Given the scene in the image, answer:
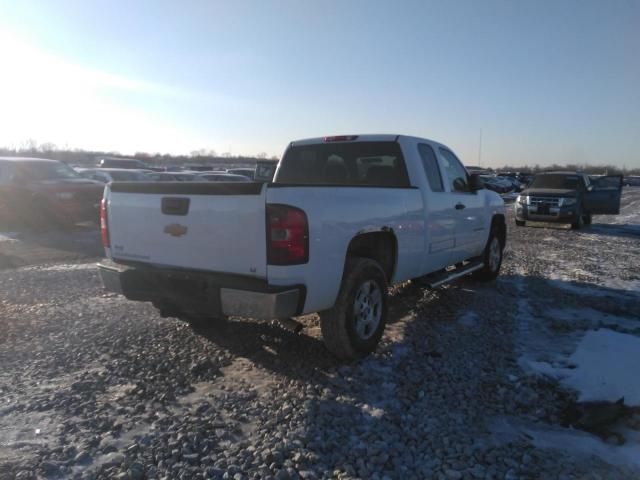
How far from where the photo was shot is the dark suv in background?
1608 centimetres

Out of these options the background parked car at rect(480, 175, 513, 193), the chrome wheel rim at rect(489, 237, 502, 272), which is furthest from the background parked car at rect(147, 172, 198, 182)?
the background parked car at rect(480, 175, 513, 193)

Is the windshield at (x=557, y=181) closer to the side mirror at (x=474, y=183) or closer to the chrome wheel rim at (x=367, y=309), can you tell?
the side mirror at (x=474, y=183)

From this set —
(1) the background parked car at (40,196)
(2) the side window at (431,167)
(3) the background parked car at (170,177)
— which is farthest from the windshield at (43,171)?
(2) the side window at (431,167)

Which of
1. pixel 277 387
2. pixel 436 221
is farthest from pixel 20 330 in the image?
pixel 436 221

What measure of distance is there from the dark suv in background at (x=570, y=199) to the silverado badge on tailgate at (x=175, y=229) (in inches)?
590

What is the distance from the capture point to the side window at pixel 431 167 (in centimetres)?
567

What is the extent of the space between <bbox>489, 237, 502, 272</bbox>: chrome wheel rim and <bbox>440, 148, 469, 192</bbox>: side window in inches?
58.7

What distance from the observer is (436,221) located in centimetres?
561

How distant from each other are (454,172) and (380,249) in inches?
88.6

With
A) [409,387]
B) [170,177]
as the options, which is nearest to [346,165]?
[409,387]

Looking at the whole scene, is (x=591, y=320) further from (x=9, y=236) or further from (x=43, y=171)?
(x=43, y=171)

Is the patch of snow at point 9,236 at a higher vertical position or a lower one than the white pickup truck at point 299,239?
lower

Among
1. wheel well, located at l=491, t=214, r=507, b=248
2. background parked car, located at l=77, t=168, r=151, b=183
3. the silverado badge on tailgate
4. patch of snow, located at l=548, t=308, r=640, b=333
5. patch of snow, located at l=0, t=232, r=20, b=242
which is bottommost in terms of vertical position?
patch of snow, located at l=548, t=308, r=640, b=333

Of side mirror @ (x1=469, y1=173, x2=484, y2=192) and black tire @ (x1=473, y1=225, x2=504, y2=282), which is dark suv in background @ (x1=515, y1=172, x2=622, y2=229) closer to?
black tire @ (x1=473, y1=225, x2=504, y2=282)
